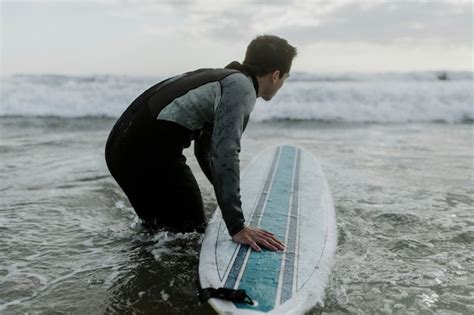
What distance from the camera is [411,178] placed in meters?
5.29

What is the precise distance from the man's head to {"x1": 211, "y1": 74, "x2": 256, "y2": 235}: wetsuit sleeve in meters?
0.25

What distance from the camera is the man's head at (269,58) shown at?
2665mm

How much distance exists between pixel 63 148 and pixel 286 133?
4.47m

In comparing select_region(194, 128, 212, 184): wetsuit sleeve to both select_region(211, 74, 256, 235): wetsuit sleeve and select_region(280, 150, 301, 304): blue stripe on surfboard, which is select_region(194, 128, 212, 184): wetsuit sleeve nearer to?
select_region(280, 150, 301, 304): blue stripe on surfboard

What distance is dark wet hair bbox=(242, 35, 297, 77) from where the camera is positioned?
2663mm

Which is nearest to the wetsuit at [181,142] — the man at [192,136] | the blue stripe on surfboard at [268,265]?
the man at [192,136]

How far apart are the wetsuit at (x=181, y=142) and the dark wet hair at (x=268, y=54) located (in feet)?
0.20

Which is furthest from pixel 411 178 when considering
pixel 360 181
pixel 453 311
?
pixel 453 311

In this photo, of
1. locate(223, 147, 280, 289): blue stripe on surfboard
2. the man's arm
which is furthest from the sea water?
the man's arm

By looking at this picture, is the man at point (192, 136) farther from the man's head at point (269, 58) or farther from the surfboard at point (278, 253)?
the surfboard at point (278, 253)

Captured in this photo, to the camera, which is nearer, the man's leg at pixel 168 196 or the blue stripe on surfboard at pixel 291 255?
the blue stripe on surfboard at pixel 291 255

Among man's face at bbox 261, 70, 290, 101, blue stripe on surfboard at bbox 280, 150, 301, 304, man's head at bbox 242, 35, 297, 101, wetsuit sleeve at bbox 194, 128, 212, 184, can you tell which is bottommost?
blue stripe on surfboard at bbox 280, 150, 301, 304

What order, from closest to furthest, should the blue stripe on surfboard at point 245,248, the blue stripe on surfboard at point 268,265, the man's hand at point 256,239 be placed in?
the blue stripe on surfboard at point 268,265 → the blue stripe on surfboard at point 245,248 → the man's hand at point 256,239

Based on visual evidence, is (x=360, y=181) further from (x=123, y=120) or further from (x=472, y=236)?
(x=123, y=120)
